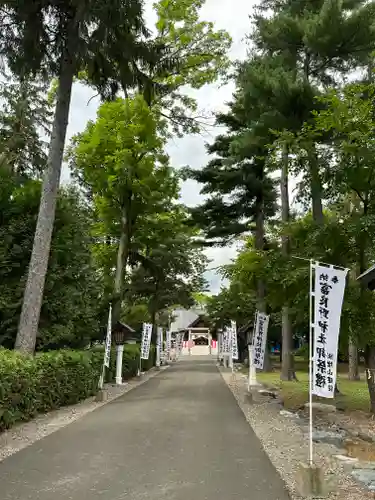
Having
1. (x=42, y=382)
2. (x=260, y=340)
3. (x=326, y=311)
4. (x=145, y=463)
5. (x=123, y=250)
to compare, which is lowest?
(x=145, y=463)

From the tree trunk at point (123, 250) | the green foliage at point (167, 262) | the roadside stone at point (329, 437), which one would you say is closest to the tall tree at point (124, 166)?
the tree trunk at point (123, 250)

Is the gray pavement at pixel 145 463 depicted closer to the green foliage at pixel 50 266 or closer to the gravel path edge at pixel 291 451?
the gravel path edge at pixel 291 451

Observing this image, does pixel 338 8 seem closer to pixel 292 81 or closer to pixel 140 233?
pixel 292 81

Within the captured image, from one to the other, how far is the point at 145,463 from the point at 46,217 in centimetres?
734

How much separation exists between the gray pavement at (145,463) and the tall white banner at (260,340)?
5032 mm

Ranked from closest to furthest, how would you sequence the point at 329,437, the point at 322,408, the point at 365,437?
the point at 329,437
the point at 365,437
the point at 322,408

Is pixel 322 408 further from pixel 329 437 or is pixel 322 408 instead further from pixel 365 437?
pixel 329 437

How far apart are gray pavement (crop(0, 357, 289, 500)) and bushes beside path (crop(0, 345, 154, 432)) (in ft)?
3.48

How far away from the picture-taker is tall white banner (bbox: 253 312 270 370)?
51.0 feet

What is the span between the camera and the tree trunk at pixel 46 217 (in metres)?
11.3

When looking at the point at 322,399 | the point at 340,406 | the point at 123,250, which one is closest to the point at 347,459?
the point at 340,406

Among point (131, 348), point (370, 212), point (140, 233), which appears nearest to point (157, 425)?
point (370, 212)

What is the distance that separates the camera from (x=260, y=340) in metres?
15.5

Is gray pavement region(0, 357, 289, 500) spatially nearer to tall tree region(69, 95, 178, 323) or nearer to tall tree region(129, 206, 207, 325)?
tall tree region(69, 95, 178, 323)
